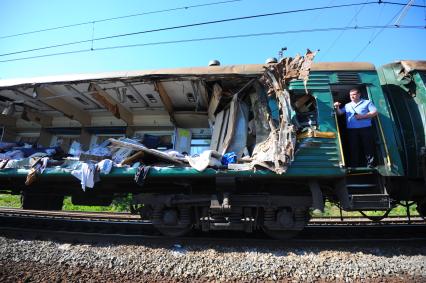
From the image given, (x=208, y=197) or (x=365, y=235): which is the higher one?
(x=208, y=197)

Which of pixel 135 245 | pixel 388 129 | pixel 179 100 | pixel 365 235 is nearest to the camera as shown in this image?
pixel 135 245

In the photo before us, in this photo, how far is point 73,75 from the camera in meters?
5.85

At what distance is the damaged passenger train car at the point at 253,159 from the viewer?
4738 mm

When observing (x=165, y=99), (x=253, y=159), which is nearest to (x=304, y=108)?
(x=253, y=159)

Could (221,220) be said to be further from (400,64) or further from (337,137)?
(400,64)

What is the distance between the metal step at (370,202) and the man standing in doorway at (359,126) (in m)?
0.59

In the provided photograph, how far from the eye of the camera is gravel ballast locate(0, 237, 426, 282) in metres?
3.58

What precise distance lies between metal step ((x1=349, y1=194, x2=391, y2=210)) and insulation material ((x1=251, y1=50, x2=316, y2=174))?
46.7 inches

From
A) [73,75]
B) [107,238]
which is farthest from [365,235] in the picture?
[73,75]

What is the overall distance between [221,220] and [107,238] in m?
2.01

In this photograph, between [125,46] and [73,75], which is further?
[125,46]

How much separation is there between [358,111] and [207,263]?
3.57 metres

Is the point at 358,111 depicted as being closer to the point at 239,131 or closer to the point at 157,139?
the point at 239,131

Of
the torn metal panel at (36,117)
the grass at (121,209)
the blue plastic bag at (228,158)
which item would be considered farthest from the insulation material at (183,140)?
the grass at (121,209)
